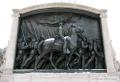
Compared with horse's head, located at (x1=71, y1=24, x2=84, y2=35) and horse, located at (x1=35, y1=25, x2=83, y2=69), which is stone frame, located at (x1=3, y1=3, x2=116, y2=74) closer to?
horse's head, located at (x1=71, y1=24, x2=84, y2=35)

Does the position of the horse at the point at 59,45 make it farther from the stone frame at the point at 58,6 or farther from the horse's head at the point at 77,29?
the stone frame at the point at 58,6

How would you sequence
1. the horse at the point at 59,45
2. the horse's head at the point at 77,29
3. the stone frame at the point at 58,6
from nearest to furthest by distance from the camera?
the stone frame at the point at 58,6, the horse at the point at 59,45, the horse's head at the point at 77,29

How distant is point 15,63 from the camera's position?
680cm

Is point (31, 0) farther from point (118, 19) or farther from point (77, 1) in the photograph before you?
point (118, 19)

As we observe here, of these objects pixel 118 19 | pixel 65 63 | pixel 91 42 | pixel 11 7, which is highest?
pixel 11 7

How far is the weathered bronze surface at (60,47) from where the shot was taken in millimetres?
6715

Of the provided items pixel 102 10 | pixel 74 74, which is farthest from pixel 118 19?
pixel 74 74

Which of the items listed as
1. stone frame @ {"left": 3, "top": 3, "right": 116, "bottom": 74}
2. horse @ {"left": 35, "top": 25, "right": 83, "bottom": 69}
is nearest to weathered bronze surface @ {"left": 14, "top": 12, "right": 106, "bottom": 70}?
horse @ {"left": 35, "top": 25, "right": 83, "bottom": 69}

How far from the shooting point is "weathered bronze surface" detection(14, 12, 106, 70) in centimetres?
671

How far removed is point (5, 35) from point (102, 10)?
3924mm

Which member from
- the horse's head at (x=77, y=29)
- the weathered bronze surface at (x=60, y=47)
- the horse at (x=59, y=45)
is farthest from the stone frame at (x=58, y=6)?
the horse at (x=59, y=45)

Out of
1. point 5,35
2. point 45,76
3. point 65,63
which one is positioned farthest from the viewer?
point 5,35

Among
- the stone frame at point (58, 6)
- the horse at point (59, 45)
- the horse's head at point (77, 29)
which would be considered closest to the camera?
the stone frame at point (58, 6)

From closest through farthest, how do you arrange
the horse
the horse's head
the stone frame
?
the stone frame, the horse, the horse's head
